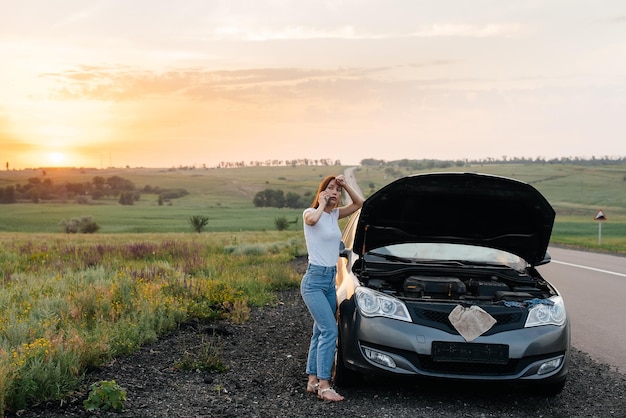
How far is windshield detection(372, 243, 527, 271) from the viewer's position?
6.93 meters

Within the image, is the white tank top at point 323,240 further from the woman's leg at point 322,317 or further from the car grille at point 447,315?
the car grille at point 447,315

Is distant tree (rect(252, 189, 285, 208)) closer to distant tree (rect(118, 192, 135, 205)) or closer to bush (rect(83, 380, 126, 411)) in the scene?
distant tree (rect(118, 192, 135, 205))

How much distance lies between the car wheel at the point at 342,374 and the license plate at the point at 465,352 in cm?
88

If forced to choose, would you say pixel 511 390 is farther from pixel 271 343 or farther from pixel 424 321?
pixel 271 343

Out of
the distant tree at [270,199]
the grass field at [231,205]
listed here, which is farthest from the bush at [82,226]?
the distant tree at [270,199]

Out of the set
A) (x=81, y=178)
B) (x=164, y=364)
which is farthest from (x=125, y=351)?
(x=81, y=178)

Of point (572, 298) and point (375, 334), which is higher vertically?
point (375, 334)

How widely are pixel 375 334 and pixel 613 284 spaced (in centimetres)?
1141

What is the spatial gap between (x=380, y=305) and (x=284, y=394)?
1229 mm

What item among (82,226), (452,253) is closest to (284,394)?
(452,253)

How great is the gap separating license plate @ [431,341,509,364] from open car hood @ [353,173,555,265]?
5.25ft

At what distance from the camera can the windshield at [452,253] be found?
273 inches

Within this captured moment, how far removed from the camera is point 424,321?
18.3 ft

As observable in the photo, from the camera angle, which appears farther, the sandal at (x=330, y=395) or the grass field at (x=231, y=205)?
the grass field at (x=231, y=205)
